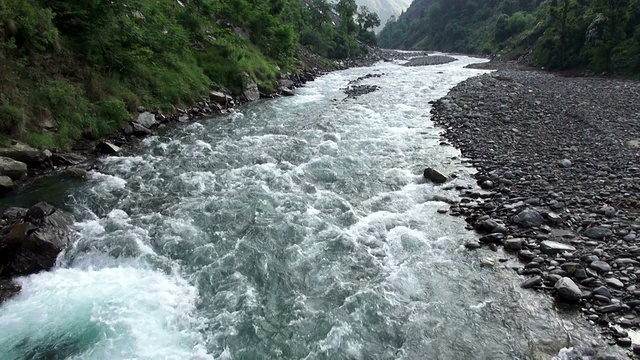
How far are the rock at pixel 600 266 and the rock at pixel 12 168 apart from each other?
15102mm

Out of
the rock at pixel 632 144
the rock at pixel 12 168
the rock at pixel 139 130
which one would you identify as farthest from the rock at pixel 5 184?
the rock at pixel 632 144

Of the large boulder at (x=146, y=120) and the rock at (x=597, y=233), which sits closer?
the rock at (x=597, y=233)

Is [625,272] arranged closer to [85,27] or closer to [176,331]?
[176,331]

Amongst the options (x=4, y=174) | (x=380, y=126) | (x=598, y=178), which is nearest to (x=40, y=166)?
(x=4, y=174)

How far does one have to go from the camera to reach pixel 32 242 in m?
7.53

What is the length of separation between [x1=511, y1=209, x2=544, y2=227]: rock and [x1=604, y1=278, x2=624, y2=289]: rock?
2.28 meters

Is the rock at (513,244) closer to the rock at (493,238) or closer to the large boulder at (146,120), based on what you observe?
the rock at (493,238)

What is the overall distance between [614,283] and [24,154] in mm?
15813

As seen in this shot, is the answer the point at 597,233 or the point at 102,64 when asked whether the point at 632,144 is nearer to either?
the point at 597,233

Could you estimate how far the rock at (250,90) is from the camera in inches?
1006

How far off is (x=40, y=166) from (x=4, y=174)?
1.36m

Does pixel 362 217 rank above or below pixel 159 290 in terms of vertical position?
below

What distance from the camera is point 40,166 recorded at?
1180 centimetres

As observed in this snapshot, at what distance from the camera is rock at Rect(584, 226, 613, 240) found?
8.28 metres
